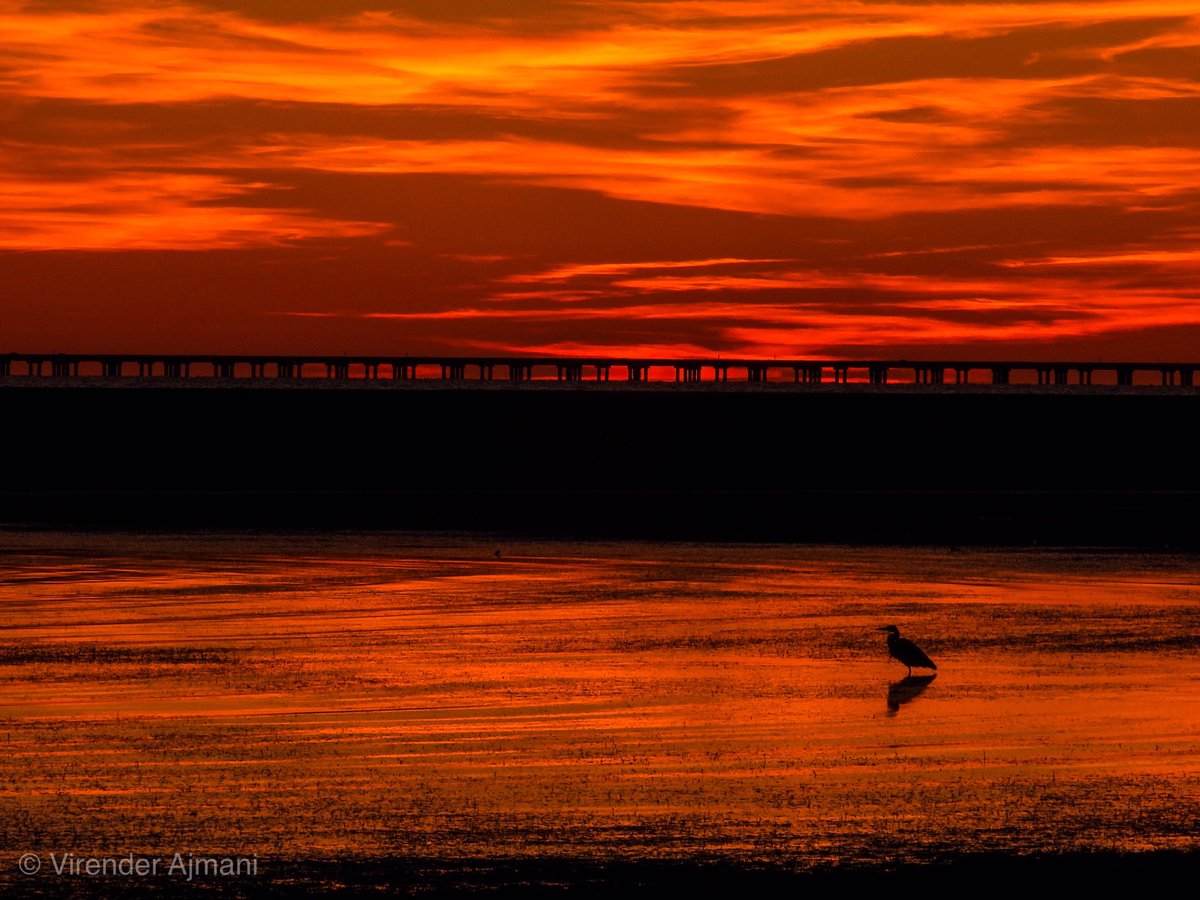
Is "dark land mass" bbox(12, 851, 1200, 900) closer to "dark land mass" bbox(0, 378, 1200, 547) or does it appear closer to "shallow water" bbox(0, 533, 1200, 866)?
"shallow water" bbox(0, 533, 1200, 866)

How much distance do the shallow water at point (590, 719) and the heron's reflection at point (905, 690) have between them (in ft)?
0.22

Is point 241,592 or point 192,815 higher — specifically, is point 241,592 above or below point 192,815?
below

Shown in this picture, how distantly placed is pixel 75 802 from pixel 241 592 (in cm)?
1697

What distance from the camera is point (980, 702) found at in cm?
1992

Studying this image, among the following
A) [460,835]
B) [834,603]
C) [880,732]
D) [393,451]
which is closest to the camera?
[460,835]

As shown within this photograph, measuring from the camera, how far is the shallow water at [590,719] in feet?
45.9

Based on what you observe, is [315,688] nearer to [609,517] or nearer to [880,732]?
[880,732]

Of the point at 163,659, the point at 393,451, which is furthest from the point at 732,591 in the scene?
the point at 393,451

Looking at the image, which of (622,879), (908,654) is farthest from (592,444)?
(622,879)

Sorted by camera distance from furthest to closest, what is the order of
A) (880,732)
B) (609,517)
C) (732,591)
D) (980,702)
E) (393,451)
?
(393,451)
(609,517)
(732,591)
(980,702)
(880,732)

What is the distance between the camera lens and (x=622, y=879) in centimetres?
1259

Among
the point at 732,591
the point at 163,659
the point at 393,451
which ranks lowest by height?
the point at 393,451

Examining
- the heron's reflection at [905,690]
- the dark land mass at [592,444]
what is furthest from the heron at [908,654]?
the dark land mass at [592,444]

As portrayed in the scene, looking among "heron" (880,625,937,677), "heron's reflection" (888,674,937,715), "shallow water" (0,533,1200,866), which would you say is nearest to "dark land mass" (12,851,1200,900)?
"shallow water" (0,533,1200,866)
